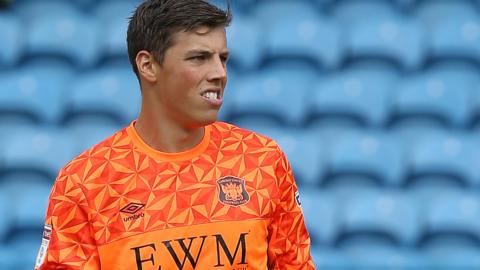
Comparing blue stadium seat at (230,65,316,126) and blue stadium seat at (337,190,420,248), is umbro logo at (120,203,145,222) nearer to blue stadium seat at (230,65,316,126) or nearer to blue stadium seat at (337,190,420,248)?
blue stadium seat at (337,190,420,248)

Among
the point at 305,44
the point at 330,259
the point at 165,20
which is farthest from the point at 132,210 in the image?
the point at 305,44

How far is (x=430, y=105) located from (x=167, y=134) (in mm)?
3399

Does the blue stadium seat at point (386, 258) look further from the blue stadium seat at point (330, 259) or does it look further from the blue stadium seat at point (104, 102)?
the blue stadium seat at point (104, 102)

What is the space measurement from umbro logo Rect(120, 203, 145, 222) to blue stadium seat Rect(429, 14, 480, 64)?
12.6 feet

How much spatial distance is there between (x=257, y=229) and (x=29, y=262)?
254 cm

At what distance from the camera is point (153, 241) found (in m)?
2.26

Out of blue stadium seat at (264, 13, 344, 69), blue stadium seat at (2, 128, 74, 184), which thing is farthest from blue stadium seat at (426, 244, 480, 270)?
blue stadium seat at (2, 128, 74, 184)

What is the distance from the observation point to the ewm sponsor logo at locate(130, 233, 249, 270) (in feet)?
7.36

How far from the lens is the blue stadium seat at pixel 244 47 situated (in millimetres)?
5805

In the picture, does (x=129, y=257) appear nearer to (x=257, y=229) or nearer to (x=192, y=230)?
(x=192, y=230)

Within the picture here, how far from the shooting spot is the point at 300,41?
5.81 m

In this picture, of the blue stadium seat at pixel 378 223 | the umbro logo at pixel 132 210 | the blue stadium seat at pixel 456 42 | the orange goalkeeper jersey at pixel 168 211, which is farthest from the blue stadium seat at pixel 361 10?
the umbro logo at pixel 132 210

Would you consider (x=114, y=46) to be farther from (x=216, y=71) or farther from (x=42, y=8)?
(x=216, y=71)

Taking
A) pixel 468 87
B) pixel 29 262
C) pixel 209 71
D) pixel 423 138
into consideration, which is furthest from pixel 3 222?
pixel 209 71
